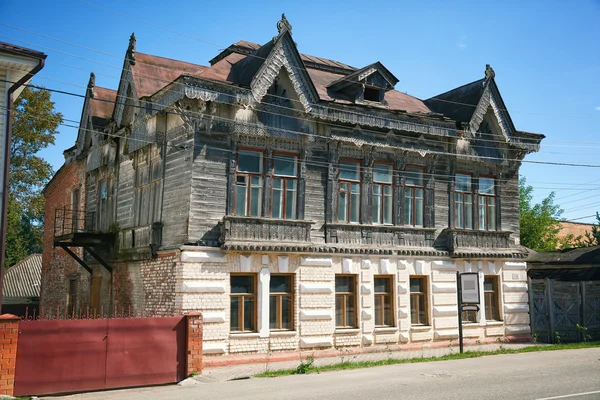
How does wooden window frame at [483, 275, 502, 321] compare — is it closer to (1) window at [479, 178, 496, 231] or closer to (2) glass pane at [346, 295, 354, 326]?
(1) window at [479, 178, 496, 231]

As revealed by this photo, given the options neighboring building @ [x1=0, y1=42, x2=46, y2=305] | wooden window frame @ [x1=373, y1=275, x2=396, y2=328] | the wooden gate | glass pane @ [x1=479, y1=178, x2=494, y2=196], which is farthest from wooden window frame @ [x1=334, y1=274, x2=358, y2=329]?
neighboring building @ [x1=0, y1=42, x2=46, y2=305]

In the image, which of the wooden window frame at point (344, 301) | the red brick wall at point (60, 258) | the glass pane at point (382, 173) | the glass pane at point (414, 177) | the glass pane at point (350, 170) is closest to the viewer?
the wooden window frame at point (344, 301)

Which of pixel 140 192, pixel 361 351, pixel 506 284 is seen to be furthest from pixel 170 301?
pixel 506 284

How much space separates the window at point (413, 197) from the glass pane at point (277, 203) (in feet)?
17.1

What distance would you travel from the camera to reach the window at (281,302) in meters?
19.2

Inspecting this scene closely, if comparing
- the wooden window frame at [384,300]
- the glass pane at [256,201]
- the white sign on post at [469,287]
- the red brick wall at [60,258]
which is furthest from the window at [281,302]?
the red brick wall at [60,258]

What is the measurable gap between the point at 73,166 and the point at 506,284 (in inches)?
787

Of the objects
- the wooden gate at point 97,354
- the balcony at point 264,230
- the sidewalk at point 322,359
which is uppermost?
the balcony at point 264,230

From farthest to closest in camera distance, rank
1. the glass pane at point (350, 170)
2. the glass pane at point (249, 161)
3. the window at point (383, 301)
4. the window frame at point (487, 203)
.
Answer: the window frame at point (487, 203) → the window at point (383, 301) → the glass pane at point (350, 170) → the glass pane at point (249, 161)

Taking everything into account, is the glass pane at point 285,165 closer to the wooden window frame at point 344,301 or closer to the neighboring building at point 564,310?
the wooden window frame at point 344,301

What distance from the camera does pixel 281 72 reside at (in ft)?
65.7

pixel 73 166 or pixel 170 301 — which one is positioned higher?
pixel 73 166

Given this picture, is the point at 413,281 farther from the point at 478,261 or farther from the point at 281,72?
the point at 281,72

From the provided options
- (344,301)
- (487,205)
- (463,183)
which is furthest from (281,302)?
(487,205)
